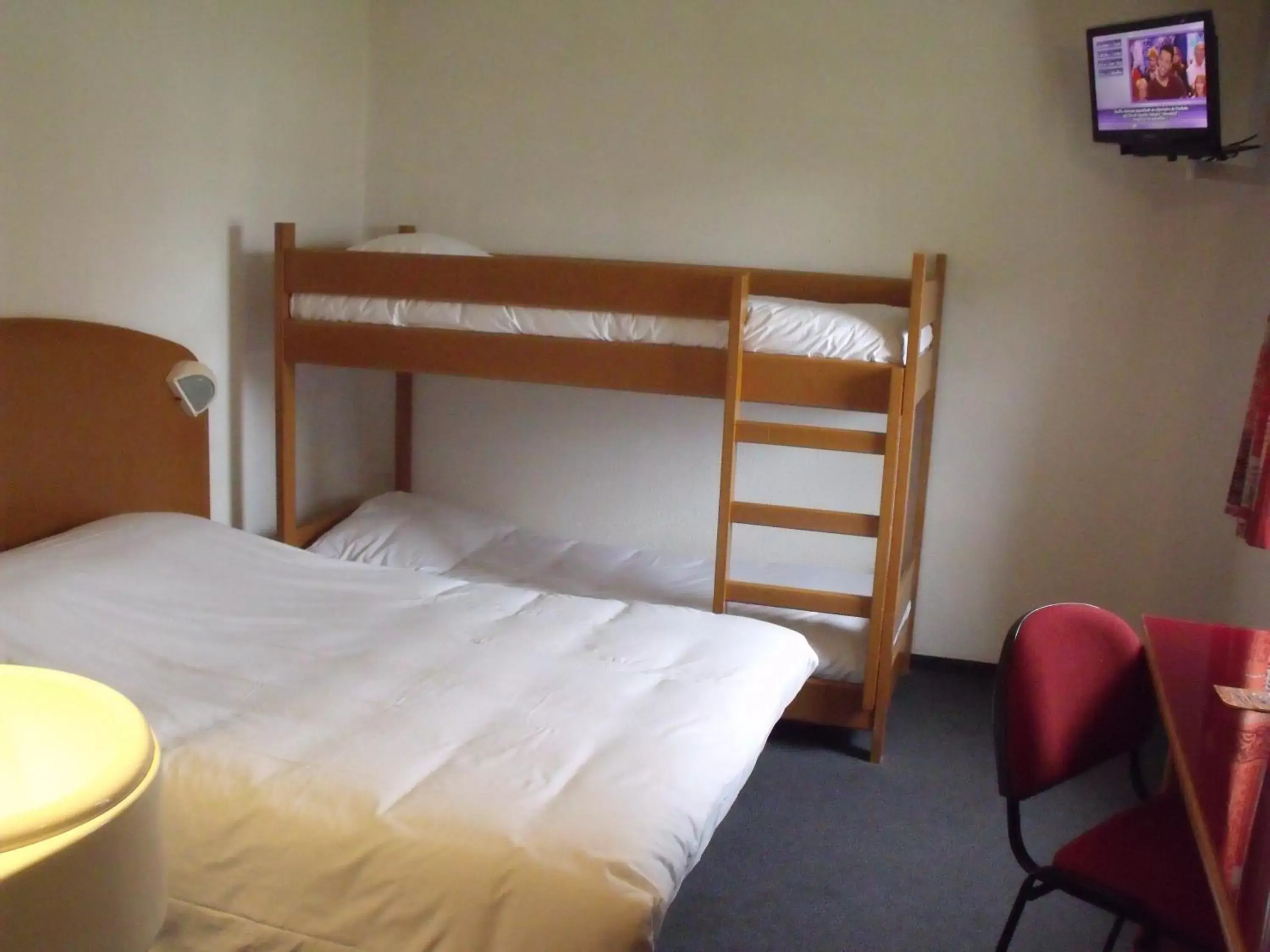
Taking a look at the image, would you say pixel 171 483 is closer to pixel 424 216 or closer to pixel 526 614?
pixel 526 614

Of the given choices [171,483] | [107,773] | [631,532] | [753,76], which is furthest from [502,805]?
[753,76]

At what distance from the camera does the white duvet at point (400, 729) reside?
1663 mm

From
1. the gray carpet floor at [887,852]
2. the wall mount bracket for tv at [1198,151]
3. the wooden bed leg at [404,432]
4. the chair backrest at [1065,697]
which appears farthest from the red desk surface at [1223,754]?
the wooden bed leg at [404,432]

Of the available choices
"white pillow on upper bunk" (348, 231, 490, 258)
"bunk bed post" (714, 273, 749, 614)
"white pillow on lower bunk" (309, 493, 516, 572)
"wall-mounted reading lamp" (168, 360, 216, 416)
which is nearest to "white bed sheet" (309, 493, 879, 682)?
"white pillow on lower bunk" (309, 493, 516, 572)

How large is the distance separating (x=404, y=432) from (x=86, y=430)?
56.6 inches

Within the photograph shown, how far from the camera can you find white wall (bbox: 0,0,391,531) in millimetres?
2684

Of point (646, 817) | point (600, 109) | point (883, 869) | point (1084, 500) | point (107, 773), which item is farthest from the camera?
point (600, 109)

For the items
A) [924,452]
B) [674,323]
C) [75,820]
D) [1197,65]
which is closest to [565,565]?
[674,323]

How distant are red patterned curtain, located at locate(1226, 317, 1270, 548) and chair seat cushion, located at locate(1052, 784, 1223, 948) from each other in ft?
3.07

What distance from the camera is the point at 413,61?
3990 millimetres

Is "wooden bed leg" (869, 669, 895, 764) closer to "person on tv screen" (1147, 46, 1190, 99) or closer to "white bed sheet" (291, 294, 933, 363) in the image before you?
"white bed sheet" (291, 294, 933, 363)

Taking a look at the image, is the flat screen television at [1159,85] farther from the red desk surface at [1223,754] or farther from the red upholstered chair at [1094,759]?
the red upholstered chair at [1094,759]

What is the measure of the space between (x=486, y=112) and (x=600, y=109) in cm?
42

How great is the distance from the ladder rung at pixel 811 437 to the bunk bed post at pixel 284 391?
4.61ft
